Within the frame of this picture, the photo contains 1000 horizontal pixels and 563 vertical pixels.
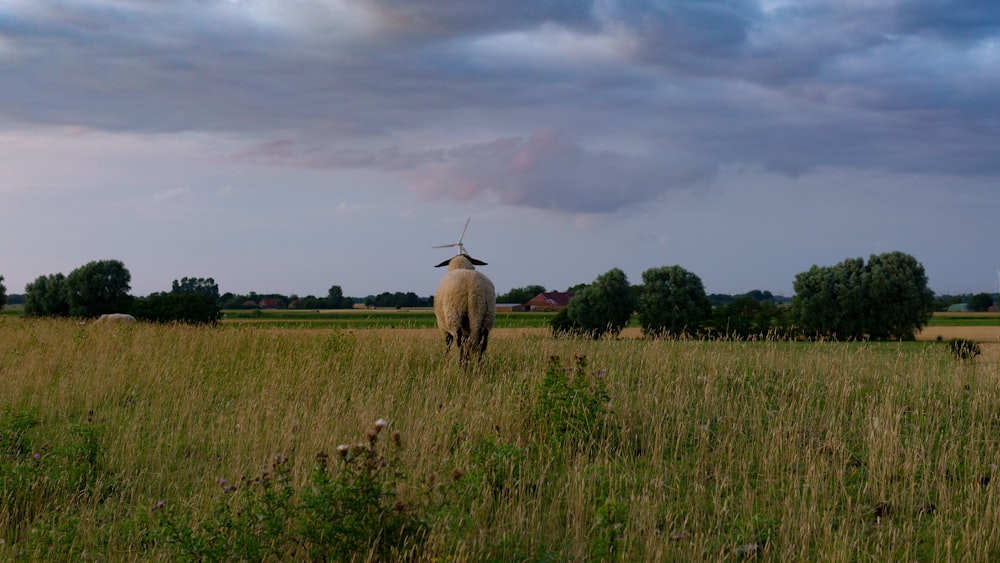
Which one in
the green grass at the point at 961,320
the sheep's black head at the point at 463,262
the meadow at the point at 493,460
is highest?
the sheep's black head at the point at 463,262

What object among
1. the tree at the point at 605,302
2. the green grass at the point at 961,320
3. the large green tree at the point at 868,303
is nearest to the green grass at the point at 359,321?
the tree at the point at 605,302

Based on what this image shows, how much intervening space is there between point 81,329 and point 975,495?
19411 mm

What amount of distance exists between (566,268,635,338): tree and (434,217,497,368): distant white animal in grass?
4755cm

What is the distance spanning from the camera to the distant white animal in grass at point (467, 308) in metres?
13.5

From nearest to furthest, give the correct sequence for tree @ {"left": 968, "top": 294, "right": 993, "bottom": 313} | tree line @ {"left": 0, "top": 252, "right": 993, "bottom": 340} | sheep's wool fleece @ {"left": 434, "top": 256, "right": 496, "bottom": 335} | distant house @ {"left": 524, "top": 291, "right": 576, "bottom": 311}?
sheep's wool fleece @ {"left": 434, "top": 256, "right": 496, "bottom": 335} → tree line @ {"left": 0, "top": 252, "right": 993, "bottom": 340} → distant house @ {"left": 524, "top": 291, "right": 576, "bottom": 311} → tree @ {"left": 968, "top": 294, "right": 993, "bottom": 313}

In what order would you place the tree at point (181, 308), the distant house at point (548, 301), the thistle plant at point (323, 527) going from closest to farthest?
the thistle plant at point (323, 527) → the tree at point (181, 308) → the distant house at point (548, 301)

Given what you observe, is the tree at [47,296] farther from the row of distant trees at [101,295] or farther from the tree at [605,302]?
the tree at [605,302]

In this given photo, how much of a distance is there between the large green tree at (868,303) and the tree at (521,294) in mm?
38663

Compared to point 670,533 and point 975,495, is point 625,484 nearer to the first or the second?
point 670,533

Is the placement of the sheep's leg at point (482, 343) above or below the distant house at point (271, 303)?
below

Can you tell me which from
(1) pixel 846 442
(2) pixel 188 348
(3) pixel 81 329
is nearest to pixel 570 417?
(1) pixel 846 442

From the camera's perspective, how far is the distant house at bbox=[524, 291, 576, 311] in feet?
302

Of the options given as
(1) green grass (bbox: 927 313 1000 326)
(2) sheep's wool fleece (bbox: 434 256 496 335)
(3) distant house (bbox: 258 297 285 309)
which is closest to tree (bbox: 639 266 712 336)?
(1) green grass (bbox: 927 313 1000 326)

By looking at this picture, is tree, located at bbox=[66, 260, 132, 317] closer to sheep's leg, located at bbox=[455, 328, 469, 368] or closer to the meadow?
the meadow
